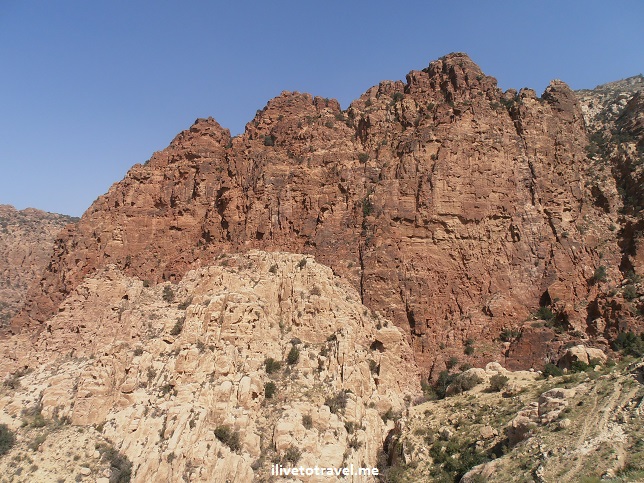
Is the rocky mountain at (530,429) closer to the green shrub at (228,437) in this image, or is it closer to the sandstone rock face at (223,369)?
the sandstone rock face at (223,369)

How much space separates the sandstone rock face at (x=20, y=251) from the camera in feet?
211

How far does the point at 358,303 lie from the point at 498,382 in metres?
10.6

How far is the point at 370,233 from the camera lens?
39.1 meters

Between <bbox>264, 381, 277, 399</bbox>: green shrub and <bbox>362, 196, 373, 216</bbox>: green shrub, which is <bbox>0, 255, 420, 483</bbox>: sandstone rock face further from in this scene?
<bbox>362, 196, 373, 216</bbox>: green shrub

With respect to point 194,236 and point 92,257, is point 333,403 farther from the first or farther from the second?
point 92,257

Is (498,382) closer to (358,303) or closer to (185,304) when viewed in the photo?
(358,303)

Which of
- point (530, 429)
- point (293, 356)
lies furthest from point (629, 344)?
point (293, 356)

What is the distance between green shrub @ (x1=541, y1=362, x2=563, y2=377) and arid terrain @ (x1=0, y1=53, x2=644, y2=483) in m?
0.17

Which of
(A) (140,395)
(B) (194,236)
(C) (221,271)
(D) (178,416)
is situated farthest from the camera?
(B) (194,236)

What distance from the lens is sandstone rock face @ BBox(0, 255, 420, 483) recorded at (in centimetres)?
2559

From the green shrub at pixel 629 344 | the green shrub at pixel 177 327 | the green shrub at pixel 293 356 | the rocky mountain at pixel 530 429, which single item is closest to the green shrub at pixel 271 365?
the green shrub at pixel 293 356

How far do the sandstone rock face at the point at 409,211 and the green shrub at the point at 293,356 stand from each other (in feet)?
27.0

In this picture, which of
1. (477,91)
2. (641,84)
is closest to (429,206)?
(477,91)

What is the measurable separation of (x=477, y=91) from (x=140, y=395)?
117 feet
